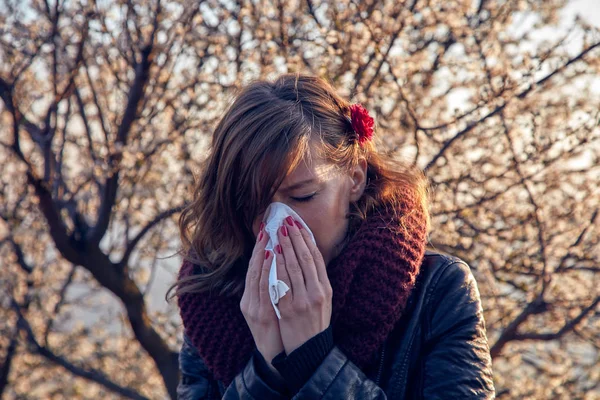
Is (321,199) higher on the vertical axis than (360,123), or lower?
lower

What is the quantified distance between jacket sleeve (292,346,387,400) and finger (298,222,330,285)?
250mm

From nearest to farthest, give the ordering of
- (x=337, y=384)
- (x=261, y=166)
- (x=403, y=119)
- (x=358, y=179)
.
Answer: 1. (x=337, y=384)
2. (x=261, y=166)
3. (x=358, y=179)
4. (x=403, y=119)

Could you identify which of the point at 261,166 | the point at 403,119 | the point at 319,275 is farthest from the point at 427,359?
the point at 403,119

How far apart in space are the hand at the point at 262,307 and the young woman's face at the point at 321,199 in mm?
168

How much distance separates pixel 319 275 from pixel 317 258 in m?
0.06

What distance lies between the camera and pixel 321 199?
2098mm

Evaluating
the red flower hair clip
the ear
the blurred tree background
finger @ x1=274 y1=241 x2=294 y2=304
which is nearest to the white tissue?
finger @ x1=274 y1=241 x2=294 y2=304

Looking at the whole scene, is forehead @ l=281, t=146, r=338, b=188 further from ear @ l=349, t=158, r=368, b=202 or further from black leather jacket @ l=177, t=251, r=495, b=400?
black leather jacket @ l=177, t=251, r=495, b=400

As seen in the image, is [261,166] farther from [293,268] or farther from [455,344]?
[455,344]

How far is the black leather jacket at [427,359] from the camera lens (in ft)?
5.91

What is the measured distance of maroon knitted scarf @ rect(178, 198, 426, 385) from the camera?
6.47 feet

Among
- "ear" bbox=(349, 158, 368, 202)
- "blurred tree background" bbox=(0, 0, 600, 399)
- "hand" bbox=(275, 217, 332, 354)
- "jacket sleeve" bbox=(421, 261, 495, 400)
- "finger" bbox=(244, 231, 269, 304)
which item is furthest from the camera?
"blurred tree background" bbox=(0, 0, 600, 399)

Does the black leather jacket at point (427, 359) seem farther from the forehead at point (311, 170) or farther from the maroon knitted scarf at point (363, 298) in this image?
the forehead at point (311, 170)

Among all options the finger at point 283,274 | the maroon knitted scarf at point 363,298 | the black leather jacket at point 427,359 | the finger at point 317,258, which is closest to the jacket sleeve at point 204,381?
the black leather jacket at point 427,359
